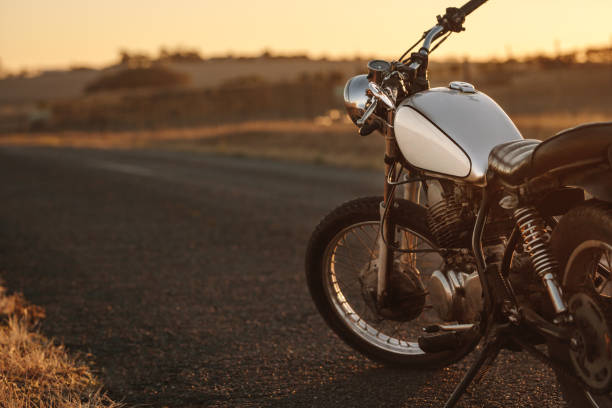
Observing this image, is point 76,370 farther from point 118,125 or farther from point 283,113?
point 118,125

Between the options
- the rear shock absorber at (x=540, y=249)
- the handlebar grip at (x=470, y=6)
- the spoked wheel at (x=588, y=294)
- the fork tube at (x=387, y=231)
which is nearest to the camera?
the spoked wheel at (x=588, y=294)

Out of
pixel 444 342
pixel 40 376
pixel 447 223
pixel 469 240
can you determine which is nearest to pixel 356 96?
pixel 447 223

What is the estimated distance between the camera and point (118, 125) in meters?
55.3

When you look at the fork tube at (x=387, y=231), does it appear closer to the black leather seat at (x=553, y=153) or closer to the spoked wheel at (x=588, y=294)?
the black leather seat at (x=553, y=153)

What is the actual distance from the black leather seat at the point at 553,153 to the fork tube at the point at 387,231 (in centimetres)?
64

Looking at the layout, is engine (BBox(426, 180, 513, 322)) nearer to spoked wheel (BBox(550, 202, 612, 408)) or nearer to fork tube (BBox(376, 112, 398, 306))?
fork tube (BBox(376, 112, 398, 306))

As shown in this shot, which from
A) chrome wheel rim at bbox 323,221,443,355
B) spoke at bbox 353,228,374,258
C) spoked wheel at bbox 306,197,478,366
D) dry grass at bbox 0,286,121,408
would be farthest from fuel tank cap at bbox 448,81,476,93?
dry grass at bbox 0,286,121,408

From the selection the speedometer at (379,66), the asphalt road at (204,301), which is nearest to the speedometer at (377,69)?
the speedometer at (379,66)

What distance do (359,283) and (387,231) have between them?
1.77ft

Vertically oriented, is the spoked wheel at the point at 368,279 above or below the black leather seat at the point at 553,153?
below

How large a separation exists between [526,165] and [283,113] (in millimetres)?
50201

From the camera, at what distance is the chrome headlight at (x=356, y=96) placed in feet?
10.3

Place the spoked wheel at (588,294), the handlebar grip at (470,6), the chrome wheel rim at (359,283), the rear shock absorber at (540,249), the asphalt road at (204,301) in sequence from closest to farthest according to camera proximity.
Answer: the spoked wheel at (588,294), the rear shock absorber at (540,249), the handlebar grip at (470,6), the asphalt road at (204,301), the chrome wheel rim at (359,283)

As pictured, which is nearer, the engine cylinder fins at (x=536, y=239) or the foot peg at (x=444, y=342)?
the engine cylinder fins at (x=536, y=239)
